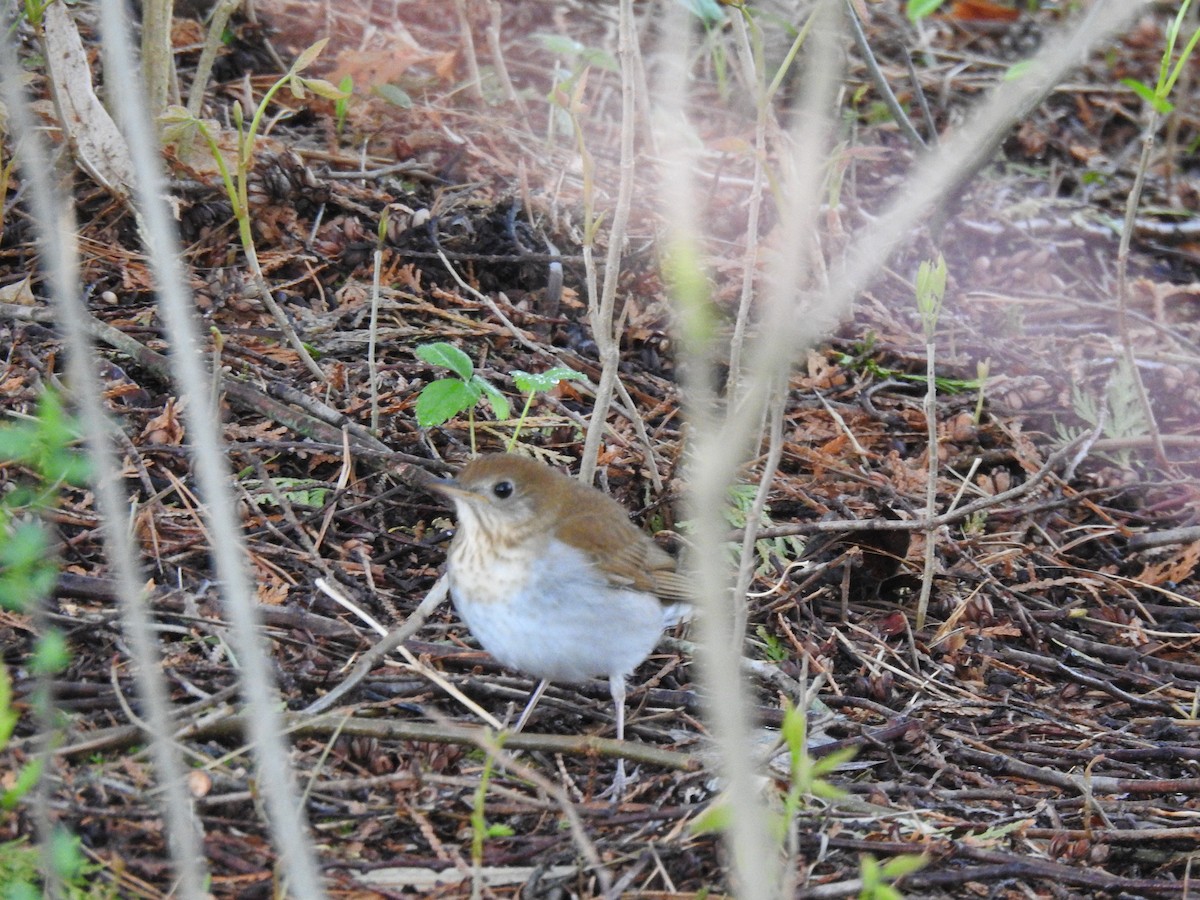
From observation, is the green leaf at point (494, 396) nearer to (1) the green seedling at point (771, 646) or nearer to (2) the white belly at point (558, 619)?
(2) the white belly at point (558, 619)

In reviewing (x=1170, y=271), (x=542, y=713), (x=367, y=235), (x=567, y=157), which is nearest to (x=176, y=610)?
(x=542, y=713)

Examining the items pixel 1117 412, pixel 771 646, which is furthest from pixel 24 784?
pixel 1117 412

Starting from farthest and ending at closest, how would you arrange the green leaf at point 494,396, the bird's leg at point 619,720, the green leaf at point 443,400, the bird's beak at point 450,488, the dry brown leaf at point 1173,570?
the dry brown leaf at point 1173,570
the green leaf at point 494,396
the green leaf at point 443,400
the bird's beak at point 450,488
the bird's leg at point 619,720

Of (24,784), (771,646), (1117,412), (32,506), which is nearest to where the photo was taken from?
(24,784)

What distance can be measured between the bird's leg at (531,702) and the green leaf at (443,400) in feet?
2.80

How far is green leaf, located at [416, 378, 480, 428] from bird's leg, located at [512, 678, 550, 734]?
85 cm

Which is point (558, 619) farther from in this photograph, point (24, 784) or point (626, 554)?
point (24, 784)

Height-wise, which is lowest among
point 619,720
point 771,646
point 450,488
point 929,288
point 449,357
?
point 771,646

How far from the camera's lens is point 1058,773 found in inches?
151

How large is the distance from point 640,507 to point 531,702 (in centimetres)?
123

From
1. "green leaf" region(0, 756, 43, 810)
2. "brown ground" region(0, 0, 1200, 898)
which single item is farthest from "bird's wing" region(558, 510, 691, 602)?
"green leaf" region(0, 756, 43, 810)

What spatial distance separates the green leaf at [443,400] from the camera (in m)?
4.18

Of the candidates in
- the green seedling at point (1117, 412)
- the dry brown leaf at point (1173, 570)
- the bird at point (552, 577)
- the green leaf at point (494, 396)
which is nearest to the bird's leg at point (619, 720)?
the bird at point (552, 577)

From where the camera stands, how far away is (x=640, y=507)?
492cm
